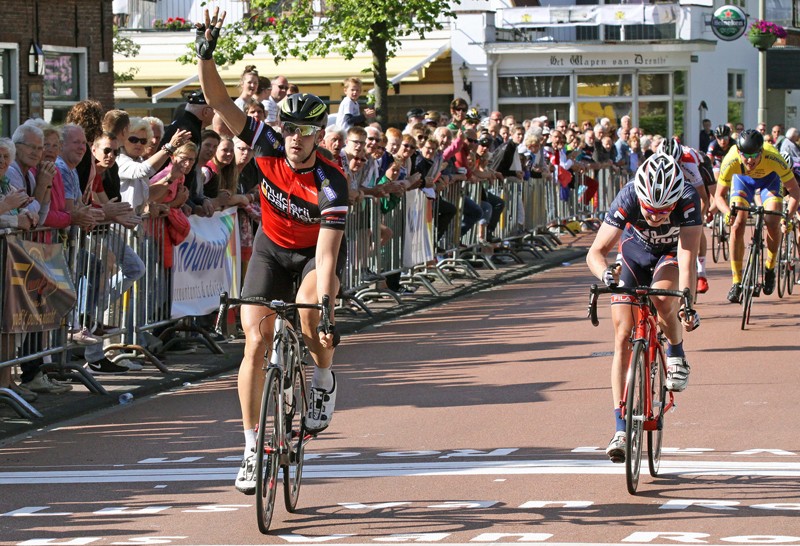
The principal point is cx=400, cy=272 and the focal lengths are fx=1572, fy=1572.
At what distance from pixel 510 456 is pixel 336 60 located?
36.8 m

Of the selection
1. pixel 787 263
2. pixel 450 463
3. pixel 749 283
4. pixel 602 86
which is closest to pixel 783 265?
pixel 787 263

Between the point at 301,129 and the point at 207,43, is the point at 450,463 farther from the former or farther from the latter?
the point at 207,43

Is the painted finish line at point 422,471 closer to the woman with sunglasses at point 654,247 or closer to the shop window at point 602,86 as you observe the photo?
the woman with sunglasses at point 654,247

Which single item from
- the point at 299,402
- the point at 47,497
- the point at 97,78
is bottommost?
the point at 47,497

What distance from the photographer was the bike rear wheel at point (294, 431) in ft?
25.2

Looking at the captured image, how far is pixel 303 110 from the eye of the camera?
8.13 m

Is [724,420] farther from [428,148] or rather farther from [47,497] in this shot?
[428,148]

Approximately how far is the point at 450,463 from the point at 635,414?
1.27 meters

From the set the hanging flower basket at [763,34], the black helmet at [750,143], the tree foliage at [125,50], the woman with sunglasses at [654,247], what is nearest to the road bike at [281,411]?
the woman with sunglasses at [654,247]

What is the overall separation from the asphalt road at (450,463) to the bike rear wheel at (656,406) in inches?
4.5

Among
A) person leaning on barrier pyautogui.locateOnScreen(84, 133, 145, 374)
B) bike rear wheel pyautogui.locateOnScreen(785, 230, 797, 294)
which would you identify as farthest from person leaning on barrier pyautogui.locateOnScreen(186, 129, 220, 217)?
bike rear wheel pyautogui.locateOnScreen(785, 230, 797, 294)

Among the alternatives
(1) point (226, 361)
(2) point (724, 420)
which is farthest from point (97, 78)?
(2) point (724, 420)

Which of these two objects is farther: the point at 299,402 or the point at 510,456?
the point at 510,456

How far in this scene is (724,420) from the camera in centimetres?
1029
